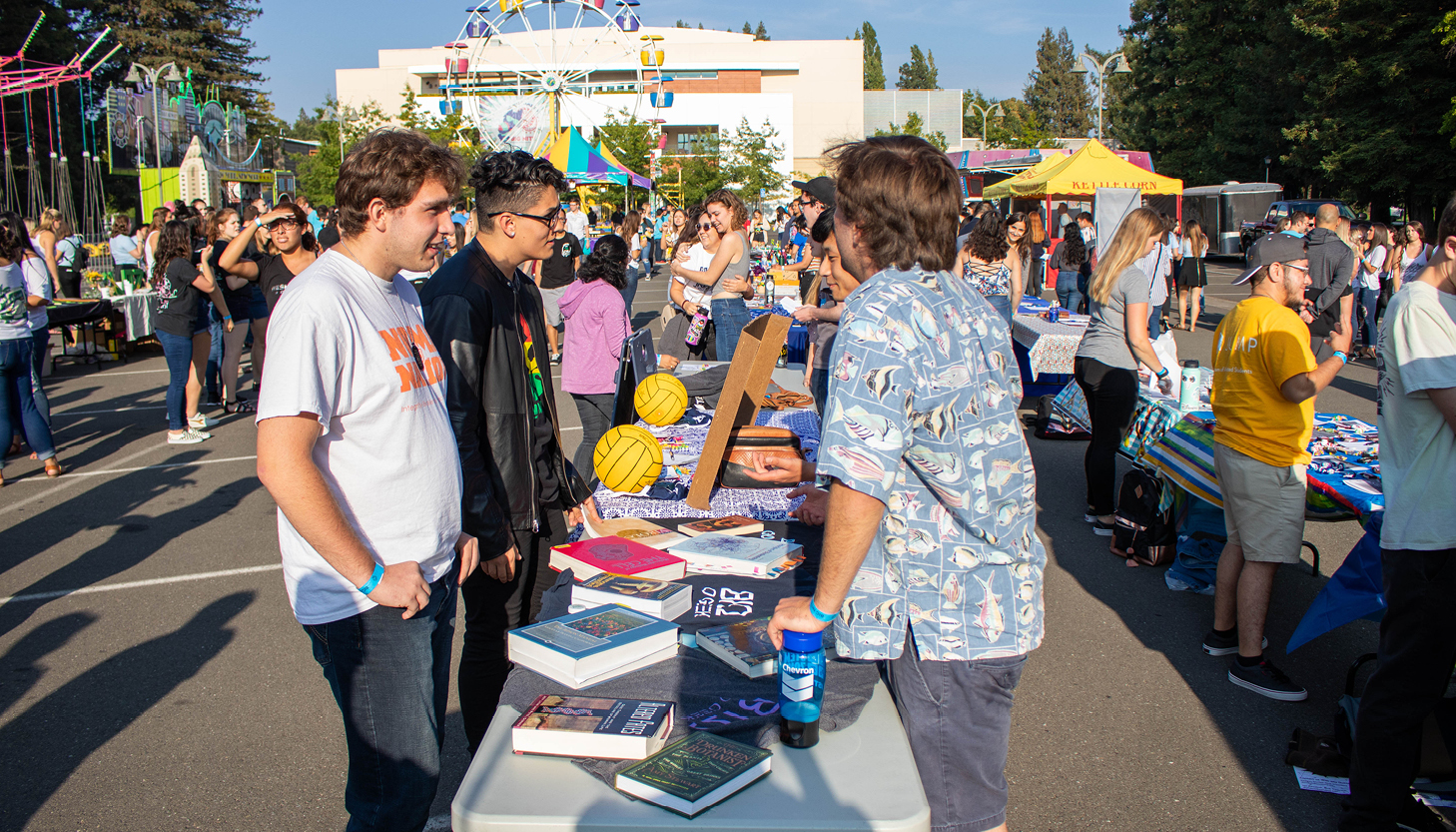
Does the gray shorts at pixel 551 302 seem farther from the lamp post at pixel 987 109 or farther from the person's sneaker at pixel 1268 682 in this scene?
the lamp post at pixel 987 109

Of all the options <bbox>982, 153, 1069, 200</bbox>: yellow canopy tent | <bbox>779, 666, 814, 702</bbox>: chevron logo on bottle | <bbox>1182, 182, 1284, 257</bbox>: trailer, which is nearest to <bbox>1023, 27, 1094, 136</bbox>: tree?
<bbox>1182, 182, 1284, 257</bbox>: trailer

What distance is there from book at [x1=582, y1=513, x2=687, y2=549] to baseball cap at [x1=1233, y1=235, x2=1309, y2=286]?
2.61 meters

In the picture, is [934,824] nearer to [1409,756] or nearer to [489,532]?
[489,532]

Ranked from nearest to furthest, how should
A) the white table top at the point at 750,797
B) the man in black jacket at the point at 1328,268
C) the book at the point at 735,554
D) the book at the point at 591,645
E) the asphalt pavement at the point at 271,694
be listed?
1. the white table top at the point at 750,797
2. the book at the point at 591,645
3. the book at the point at 735,554
4. the asphalt pavement at the point at 271,694
5. the man in black jacket at the point at 1328,268

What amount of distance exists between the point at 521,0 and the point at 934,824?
80.9 ft

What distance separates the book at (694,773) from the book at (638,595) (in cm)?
61

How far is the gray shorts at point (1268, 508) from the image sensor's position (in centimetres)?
356

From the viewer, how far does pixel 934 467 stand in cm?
170

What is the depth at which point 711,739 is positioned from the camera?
1742 mm

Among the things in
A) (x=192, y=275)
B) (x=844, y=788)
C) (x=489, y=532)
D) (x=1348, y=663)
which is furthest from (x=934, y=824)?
(x=192, y=275)

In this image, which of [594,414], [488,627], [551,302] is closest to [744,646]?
[488,627]

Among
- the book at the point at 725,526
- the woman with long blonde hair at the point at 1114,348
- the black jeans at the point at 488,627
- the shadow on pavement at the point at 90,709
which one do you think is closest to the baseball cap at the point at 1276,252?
the woman with long blonde hair at the point at 1114,348

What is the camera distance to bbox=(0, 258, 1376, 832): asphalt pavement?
3035 mm

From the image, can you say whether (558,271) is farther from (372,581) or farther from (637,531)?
(372,581)
